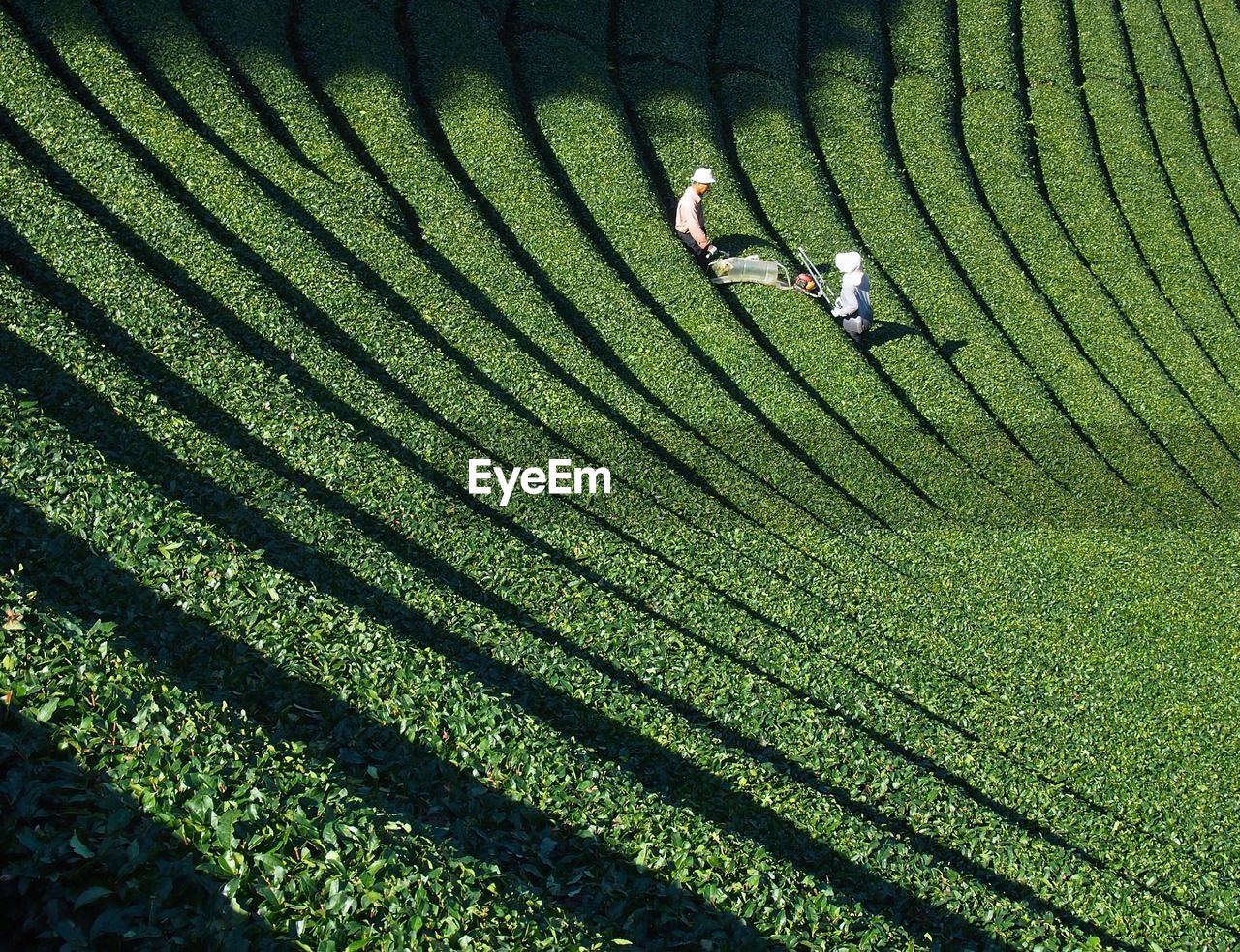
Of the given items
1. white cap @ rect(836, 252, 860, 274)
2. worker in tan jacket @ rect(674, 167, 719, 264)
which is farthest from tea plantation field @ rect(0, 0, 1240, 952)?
white cap @ rect(836, 252, 860, 274)

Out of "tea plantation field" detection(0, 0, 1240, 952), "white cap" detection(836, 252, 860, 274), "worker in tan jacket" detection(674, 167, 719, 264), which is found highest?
"worker in tan jacket" detection(674, 167, 719, 264)

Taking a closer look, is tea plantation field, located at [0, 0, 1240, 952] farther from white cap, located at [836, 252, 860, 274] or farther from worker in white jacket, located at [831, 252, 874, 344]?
white cap, located at [836, 252, 860, 274]

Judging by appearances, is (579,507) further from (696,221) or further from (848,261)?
(696,221)

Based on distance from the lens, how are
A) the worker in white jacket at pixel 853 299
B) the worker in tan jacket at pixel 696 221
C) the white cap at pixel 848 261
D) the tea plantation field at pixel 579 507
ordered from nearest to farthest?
the tea plantation field at pixel 579 507
the white cap at pixel 848 261
the worker in white jacket at pixel 853 299
the worker in tan jacket at pixel 696 221

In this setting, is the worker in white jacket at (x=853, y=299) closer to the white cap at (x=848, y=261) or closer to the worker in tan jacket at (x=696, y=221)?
the white cap at (x=848, y=261)

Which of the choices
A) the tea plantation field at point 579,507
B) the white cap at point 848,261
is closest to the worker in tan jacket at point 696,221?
the tea plantation field at point 579,507

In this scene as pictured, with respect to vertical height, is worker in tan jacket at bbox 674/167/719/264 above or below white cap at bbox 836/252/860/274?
above

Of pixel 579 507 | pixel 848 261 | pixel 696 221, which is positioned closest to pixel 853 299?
pixel 848 261
